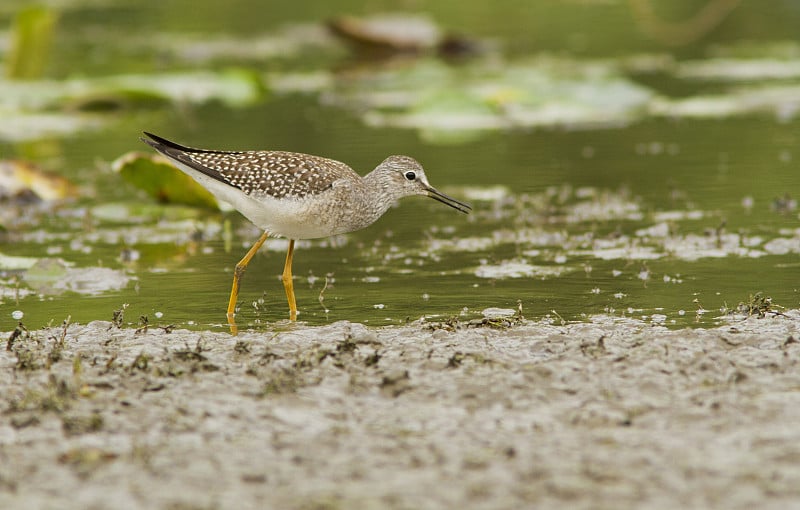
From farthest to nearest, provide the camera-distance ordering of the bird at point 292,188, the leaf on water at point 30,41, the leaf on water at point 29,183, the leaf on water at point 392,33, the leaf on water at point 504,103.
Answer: the leaf on water at point 392,33, the leaf on water at point 30,41, the leaf on water at point 504,103, the leaf on water at point 29,183, the bird at point 292,188

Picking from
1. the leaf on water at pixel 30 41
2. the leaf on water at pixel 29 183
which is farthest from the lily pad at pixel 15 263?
the leaf on water at pixel 30 41

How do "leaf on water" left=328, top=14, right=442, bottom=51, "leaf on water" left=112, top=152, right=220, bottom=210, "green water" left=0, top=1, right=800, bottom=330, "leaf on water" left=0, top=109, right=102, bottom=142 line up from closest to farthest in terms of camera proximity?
"green water" left=0, top=1, right=800, bottom=330
"leaf on water" left=112, top=152, right=220, bottom=210
"leaf on water" left=0, top=109, right=102, bottom=142
"leaf on water" left=328, top=14, right=442, bottom=51

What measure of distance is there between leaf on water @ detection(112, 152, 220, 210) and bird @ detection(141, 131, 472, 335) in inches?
106

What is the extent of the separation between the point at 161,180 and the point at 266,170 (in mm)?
3716

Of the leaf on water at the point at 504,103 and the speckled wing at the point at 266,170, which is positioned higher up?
the leaf on water at the point at 504,103

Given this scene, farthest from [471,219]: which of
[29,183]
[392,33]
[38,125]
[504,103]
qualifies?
[392,33]

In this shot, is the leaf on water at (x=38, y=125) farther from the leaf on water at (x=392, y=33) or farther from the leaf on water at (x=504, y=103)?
the leaf on water at (x=392, y=33)

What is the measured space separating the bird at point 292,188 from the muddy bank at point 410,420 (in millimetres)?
1478

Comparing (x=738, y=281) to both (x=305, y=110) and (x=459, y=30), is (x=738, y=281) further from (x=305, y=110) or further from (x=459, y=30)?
(x=459, y=30)

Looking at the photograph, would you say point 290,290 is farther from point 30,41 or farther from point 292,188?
point 30,41

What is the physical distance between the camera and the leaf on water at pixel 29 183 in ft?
42.2

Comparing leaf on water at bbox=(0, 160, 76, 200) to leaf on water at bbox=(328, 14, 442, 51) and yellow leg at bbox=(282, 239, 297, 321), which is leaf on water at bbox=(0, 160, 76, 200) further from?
leaf on water at bbox=(328, 14, 442, 51)

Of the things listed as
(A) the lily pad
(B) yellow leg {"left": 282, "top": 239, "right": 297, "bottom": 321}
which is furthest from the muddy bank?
(A) the lily pad

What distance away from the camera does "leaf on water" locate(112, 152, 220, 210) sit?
11680 mm
